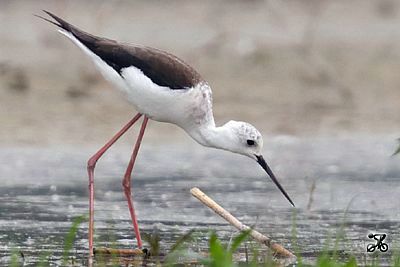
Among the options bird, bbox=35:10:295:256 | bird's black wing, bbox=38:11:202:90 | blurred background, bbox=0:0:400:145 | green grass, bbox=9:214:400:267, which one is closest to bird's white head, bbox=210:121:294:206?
bird, bbox=35:10:295:256

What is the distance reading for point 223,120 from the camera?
41.3 feet

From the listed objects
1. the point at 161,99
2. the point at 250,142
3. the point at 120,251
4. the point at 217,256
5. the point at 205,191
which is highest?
the point at 205,191

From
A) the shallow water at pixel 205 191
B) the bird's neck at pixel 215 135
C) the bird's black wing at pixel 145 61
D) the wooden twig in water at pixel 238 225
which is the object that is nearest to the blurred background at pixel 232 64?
the shallow water at pixel 205 191

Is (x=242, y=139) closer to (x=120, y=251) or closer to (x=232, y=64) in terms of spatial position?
(x=120, y=251)

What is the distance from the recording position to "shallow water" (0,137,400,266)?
310 inches

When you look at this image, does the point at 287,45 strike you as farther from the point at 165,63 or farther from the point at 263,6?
the point at 165,63

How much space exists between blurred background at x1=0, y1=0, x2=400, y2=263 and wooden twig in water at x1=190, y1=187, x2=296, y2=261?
291 millimetres

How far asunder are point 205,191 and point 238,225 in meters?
2.78

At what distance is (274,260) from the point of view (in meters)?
6.92

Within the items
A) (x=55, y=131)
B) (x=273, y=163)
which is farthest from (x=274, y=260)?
(x=55, y=131)

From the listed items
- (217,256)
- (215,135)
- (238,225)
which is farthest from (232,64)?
(217,256)

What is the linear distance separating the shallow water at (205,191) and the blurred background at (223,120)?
2cm

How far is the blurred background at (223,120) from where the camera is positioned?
28.3 feet

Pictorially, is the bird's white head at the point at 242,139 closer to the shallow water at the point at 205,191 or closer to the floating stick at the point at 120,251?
the shallow water at the point at 205,191
